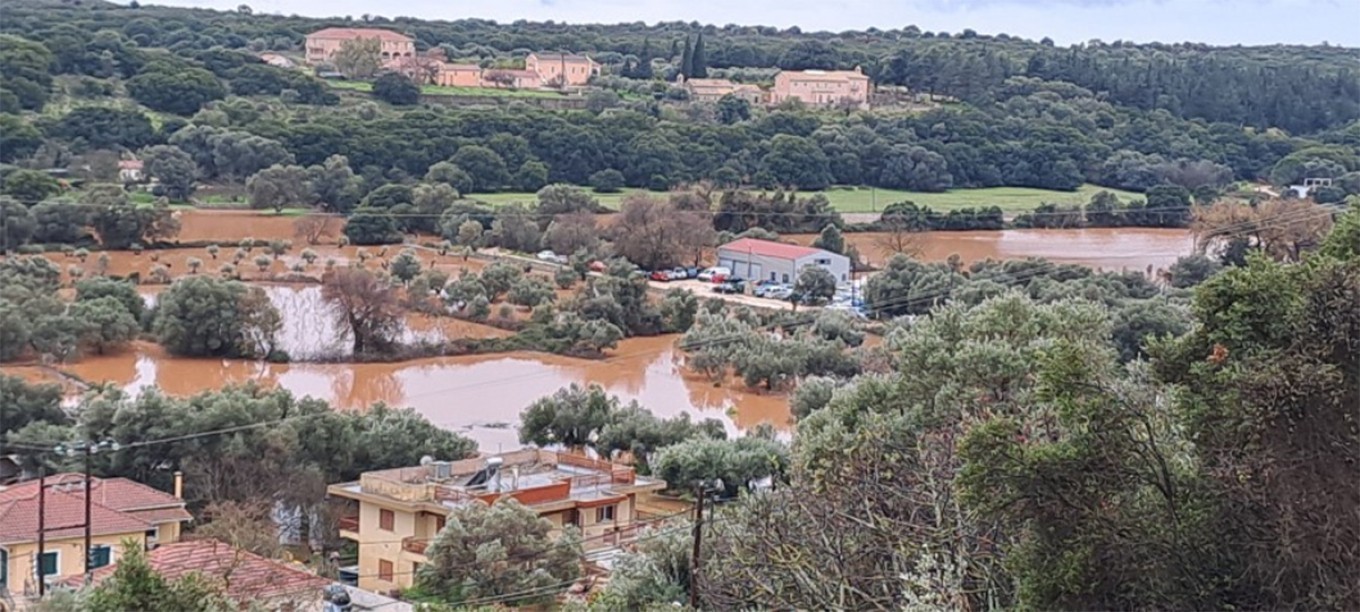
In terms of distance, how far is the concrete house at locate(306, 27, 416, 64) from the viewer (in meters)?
38.8

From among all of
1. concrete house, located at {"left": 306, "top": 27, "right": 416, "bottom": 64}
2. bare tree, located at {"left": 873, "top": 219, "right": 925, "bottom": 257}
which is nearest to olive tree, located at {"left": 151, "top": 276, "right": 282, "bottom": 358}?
bare tree, located at {"left": 873, "top": 219, "right": 925, "bottom": 257}

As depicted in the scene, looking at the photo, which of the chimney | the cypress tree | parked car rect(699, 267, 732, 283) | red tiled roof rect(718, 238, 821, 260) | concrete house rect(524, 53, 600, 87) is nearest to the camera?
the chimney

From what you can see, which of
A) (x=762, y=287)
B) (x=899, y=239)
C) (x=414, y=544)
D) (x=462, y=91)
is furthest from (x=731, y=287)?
(x=462, y=91)

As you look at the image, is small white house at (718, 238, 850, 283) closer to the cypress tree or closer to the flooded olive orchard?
the flooded olive orchard

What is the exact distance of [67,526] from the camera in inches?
313

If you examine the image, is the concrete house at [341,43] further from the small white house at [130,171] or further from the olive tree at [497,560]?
the olive tree at [497,560]

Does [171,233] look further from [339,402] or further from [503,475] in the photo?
[503,475]

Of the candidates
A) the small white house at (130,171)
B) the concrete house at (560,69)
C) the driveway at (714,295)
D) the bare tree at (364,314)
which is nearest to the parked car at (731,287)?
the driveway at (714,295)

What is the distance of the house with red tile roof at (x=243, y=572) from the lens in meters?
6.14

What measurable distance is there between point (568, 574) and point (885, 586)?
4.14 meters

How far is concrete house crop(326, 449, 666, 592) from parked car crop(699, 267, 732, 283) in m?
11.1

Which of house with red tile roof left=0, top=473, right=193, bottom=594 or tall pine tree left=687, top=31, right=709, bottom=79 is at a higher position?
tall pine tree left=687, top=31, right=709, bottom=79

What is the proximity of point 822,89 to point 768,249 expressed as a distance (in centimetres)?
1715

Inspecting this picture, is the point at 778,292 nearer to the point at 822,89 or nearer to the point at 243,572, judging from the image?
the point at 243,572
